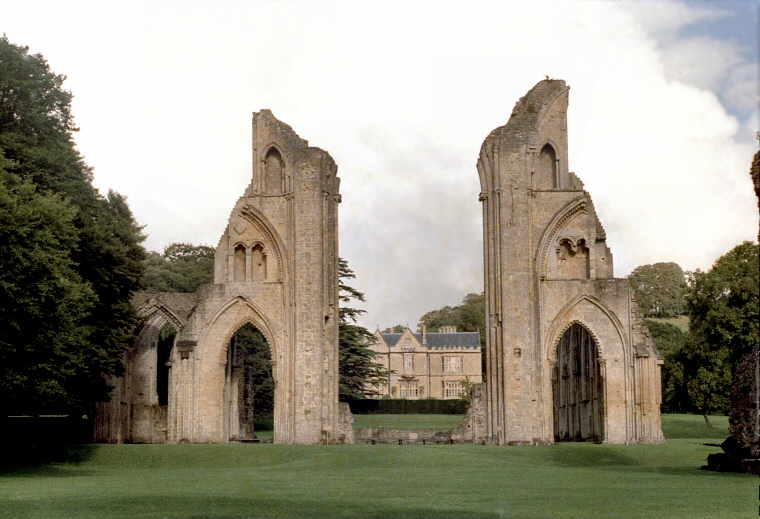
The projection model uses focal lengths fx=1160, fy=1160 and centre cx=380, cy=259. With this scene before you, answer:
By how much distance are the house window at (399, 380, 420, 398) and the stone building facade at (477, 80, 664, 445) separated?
5829cm

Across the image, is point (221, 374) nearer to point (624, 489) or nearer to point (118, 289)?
point (118, 289)

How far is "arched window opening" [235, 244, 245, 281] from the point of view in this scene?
39662mm

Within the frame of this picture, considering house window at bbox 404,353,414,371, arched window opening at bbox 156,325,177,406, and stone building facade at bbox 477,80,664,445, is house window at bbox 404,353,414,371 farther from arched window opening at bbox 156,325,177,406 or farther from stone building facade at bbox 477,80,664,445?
stone building facade at bbox 477,80,664,445

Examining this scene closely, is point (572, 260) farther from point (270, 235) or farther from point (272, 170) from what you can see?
point (272, 170)

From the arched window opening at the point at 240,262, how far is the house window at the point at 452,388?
58.6m

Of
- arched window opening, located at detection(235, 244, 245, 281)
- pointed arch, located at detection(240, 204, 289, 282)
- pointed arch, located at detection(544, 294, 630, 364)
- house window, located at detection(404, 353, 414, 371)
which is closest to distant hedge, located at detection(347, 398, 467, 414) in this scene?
house window, located at detection(404, 353, 414, 371)

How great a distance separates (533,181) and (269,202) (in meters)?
8.90

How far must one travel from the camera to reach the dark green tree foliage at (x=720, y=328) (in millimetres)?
44312

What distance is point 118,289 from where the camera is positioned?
32594mm

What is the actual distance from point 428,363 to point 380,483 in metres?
76.0

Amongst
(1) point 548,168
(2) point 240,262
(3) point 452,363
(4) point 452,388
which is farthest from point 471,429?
(4) point 452,388

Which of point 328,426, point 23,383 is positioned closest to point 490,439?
point 328,426

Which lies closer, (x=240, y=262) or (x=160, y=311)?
(x=240, y=262)

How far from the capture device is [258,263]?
3959cm
